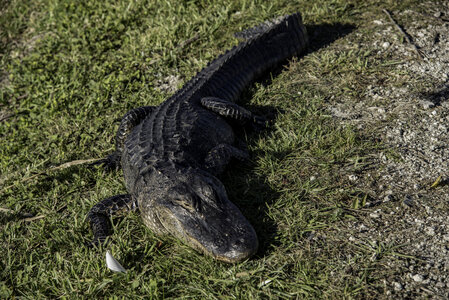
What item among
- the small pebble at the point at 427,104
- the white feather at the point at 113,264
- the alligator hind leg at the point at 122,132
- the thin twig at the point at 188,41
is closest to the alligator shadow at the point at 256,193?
the white feather at the point at 113,264

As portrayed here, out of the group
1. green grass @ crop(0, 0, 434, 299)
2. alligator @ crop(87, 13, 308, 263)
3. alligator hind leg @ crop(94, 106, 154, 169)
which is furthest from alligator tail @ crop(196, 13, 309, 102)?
alligator hind leg @ crop(94, 106, 154, 169)

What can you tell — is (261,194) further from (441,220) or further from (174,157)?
(441,220)

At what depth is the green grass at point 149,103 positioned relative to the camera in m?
3.07

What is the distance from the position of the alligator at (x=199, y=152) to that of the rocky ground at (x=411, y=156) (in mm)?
926

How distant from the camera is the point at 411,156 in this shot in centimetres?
378

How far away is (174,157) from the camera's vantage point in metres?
3.77

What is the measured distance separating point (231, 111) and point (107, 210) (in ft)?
5.26

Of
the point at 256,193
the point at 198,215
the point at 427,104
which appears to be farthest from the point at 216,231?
the point at 427,104

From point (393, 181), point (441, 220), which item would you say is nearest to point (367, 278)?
point (441, 220)

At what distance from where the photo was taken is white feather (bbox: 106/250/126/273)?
3.19m

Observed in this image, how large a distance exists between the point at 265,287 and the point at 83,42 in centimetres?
493

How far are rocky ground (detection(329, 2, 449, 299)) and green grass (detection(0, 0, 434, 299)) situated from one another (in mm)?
132

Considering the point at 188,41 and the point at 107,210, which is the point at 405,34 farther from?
the point at 107,210

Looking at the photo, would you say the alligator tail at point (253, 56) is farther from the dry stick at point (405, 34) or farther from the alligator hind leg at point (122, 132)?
the dry stick at point (405, 34)
